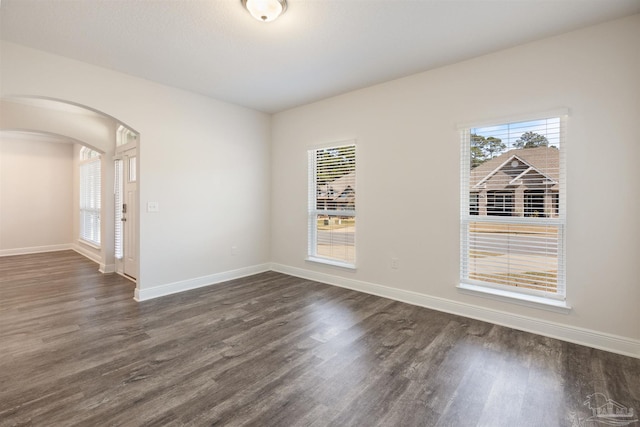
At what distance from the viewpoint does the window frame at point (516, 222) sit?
9.15 feet

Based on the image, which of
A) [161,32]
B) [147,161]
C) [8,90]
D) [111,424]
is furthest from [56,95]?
[111,424]

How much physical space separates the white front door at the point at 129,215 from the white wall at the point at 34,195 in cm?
390

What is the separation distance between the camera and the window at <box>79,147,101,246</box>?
6.55 metres

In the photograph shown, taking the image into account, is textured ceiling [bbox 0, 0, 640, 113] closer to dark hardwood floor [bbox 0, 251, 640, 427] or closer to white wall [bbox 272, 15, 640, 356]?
white wall [bbox 272, 15, 640, 356]

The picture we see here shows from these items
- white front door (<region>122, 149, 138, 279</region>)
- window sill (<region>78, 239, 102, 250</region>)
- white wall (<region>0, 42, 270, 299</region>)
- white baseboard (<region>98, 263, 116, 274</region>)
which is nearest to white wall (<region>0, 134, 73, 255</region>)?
window sill (<region>78, 239, 102, 250</region>)

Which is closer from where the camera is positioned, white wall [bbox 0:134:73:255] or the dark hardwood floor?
the dark hardwood floor

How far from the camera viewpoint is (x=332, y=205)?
4645 millimetres

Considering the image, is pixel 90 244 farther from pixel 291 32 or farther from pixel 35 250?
pixel 291 32

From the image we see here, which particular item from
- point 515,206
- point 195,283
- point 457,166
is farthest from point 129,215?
point 515,206

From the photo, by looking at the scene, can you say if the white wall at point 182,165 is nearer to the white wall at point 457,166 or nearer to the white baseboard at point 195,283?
the white baseboard at point 195,283

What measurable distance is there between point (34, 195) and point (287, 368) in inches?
329

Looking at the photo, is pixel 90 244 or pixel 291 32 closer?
pixel 291 32

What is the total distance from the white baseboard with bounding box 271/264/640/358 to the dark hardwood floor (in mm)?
113

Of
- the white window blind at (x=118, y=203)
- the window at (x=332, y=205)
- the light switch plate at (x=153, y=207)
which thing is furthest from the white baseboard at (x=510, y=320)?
the white window blind at (x=118, y=203)
